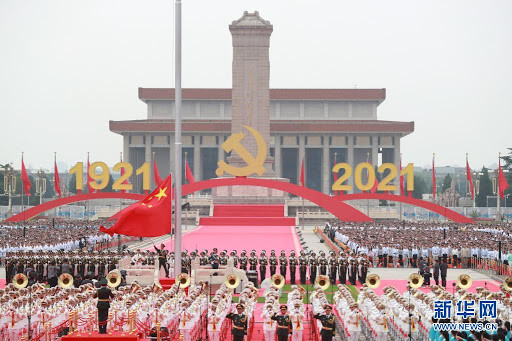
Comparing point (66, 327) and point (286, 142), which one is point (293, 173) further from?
point (66, 327)

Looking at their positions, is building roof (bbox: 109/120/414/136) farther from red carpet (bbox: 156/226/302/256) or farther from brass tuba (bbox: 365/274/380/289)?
brass tuba (bbox: 365/274/380/289)

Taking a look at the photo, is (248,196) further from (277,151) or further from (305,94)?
(305,94)

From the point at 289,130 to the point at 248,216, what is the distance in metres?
35.2

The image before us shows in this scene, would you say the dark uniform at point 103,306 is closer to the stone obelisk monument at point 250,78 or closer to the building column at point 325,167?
the stone obelisk monument at point 250,78

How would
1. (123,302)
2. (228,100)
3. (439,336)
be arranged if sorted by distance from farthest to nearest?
1. (228,100)
2. (123,302)
3. (439,336)

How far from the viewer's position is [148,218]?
20938 millimetres

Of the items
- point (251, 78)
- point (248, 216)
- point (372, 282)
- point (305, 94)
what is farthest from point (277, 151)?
point (372, 282)

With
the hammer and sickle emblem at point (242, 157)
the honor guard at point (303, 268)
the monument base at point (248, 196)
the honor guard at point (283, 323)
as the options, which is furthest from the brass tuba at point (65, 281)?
the monument base at point (248, 196)

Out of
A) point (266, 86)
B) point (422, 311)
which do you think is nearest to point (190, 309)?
point (422, 311)

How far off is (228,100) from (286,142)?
507 inches

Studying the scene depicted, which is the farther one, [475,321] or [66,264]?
[66,264]

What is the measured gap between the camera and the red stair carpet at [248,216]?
60562 millimetres

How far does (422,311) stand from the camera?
17.0 meters

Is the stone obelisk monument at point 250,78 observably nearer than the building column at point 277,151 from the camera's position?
Yes
